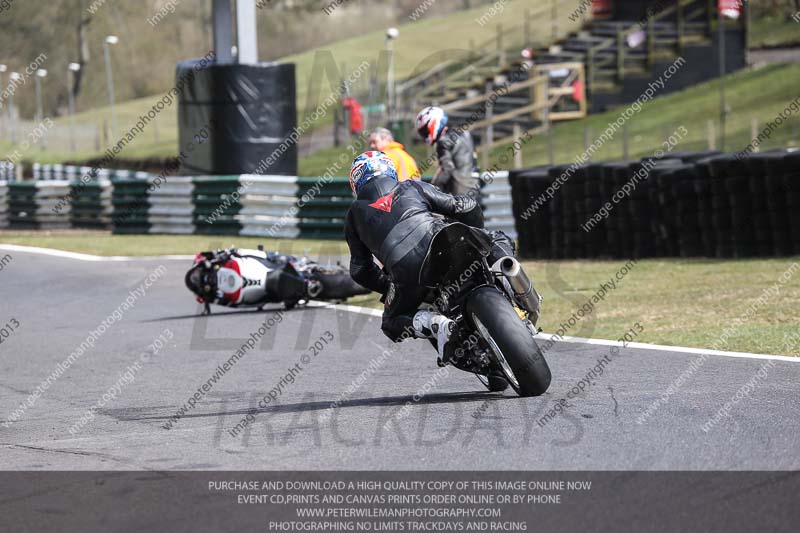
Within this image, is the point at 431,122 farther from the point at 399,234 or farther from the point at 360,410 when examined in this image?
the point at 360,410

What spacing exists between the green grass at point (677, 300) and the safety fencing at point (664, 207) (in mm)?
267

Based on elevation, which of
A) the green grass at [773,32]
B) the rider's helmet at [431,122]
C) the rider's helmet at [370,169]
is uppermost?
the green grass at [773,32]

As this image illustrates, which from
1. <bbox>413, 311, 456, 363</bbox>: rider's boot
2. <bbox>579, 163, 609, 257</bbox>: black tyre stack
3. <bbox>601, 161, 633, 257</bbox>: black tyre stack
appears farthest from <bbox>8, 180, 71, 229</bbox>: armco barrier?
<bbox>413, 311, 456, 363</bbox>: rider's boot

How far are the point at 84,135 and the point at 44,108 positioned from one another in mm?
28282

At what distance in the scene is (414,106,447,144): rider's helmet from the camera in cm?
1245

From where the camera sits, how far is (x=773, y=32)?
131 ft

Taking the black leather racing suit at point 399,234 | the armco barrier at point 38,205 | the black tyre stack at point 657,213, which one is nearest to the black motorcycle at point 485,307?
the black leather racing suit at point 399,234

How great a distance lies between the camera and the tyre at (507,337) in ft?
21.3

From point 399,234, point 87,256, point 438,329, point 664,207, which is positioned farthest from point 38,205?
point 438,329

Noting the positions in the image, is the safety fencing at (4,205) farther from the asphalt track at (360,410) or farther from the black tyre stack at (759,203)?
the black tyre stack at (759,203)

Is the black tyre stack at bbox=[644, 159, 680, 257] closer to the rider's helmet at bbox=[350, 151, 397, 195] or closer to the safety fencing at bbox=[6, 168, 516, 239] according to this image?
the safety fencing at bbox=[6, 168, 516, 239]

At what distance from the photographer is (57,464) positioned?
588 centimetres

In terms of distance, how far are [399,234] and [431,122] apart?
221 inches
